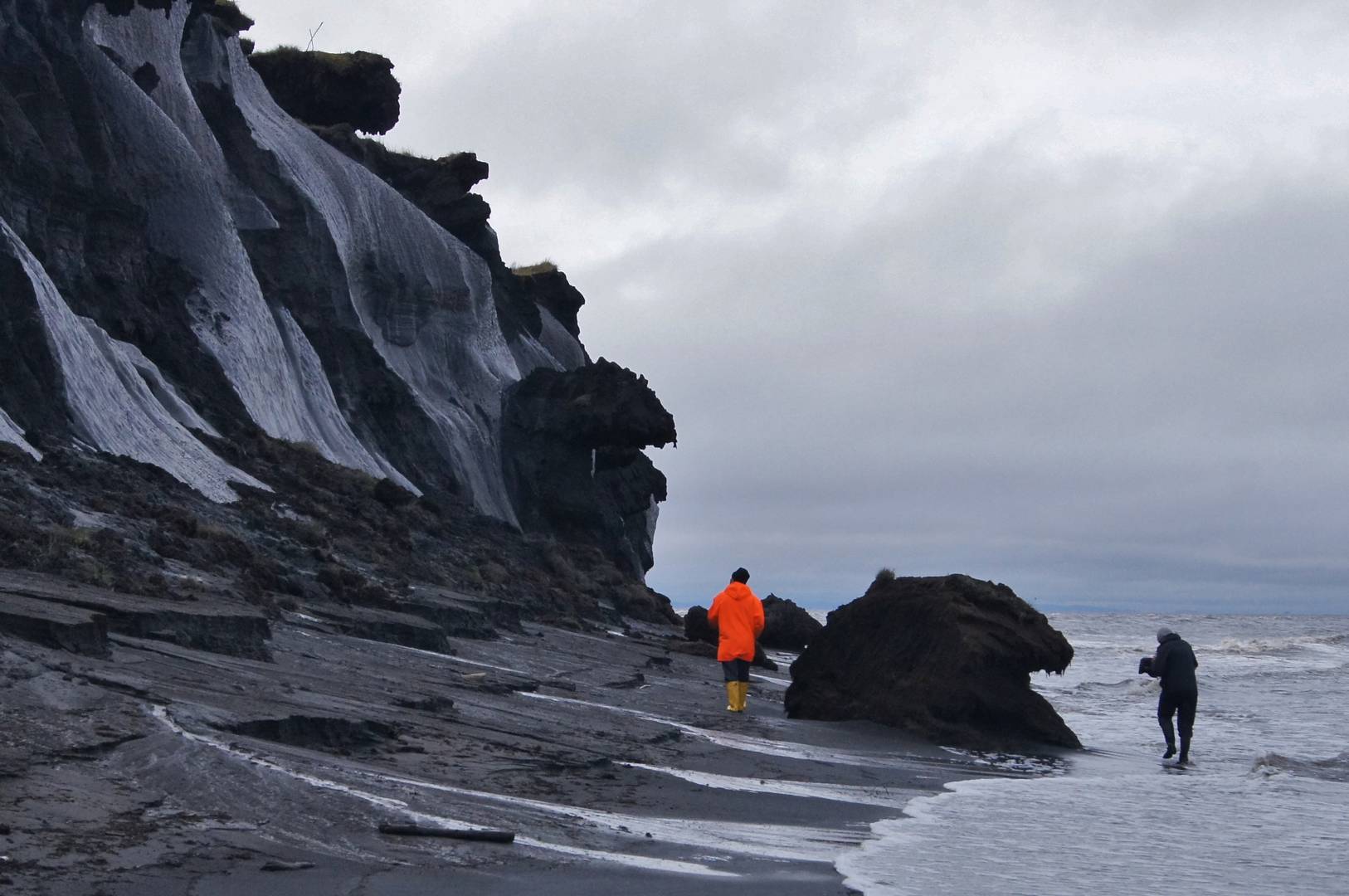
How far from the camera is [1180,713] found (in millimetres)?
16094

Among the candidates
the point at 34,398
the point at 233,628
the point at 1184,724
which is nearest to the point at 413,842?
the point at 233,628

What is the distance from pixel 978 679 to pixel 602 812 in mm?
8761

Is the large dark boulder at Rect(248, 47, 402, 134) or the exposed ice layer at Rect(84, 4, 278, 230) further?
the large dark boulder at Rect(248, 47, 402, 134)

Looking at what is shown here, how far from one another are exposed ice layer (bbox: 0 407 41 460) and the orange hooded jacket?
328 inches

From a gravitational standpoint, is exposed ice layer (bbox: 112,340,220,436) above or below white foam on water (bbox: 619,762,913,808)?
above

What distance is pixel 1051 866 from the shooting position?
798 cm

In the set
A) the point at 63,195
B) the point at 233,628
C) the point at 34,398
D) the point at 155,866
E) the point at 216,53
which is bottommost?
the point at 155,866

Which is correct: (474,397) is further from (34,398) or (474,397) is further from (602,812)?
(602,812)

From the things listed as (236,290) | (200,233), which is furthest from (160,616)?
(200,233)

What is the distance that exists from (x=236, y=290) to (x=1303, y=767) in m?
23.6

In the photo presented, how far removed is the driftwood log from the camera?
643cm

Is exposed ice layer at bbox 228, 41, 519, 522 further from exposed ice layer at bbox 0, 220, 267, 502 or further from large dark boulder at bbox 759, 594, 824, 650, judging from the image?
exposed ice layer at bbox 0, 220, 267, 502

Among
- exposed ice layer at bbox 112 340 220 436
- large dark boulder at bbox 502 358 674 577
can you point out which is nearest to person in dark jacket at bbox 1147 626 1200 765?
exposed ice layer at bbox 112 340 220 436

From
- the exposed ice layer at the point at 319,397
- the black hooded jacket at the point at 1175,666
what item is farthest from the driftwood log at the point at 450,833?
the exposed ice layer at the point at 319,397
